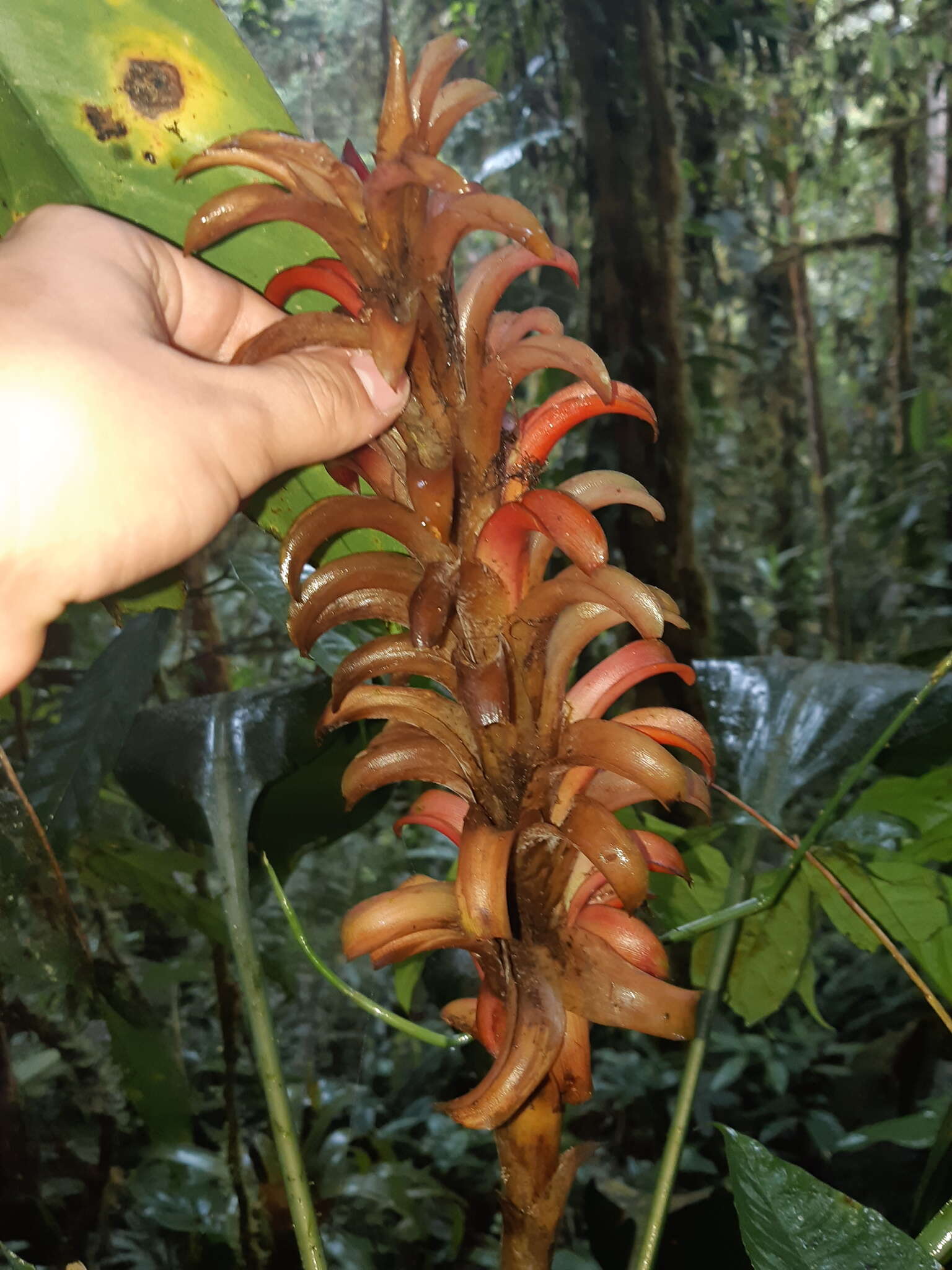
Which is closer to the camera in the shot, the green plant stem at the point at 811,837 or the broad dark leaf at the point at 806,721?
the green plant stem at the point at 811,837

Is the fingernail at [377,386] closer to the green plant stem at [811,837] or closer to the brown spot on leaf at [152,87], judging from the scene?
the brown spot on leaf at [152,87]

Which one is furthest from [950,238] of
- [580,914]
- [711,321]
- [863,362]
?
[580,914]

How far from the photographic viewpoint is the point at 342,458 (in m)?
0.44

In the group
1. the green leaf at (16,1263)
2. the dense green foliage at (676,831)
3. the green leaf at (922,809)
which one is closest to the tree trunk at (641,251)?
the dense green foliage at (676,831)

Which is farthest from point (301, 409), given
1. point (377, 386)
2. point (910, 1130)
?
point (910, 1130)

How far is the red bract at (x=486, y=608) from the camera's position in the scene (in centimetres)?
39

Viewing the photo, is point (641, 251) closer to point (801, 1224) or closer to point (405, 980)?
point (405, 980)

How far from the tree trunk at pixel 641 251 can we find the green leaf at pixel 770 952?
0.95 m

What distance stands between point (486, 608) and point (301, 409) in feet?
0.41

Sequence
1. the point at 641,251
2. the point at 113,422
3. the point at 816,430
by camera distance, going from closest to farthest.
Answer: the point at 113,422 < the point at 641,251 < the point at 816,430

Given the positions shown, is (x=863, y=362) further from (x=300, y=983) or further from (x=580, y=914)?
(x=580, y=914)

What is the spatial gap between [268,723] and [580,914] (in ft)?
1.84

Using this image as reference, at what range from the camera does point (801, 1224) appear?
17.6 inches

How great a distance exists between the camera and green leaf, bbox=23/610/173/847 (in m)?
1.01
